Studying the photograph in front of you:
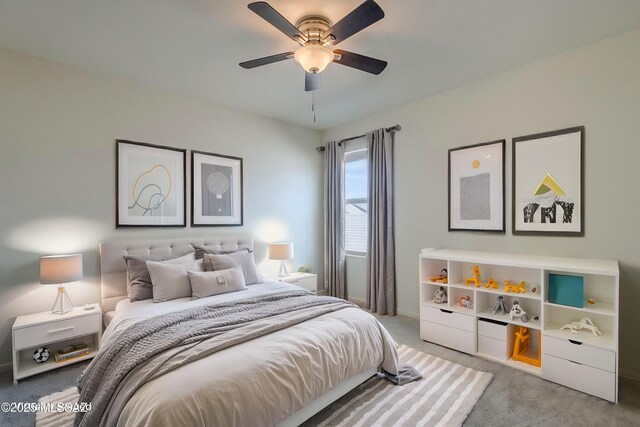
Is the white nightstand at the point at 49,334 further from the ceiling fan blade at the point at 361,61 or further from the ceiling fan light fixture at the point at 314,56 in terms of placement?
the ceiling fan blade at the point at 361,61

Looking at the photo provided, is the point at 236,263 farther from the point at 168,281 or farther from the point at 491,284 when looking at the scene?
the point at 491,284

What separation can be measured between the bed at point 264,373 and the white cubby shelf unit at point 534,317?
93 cm

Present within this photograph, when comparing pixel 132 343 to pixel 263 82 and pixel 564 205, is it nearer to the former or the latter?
pixel 263 82

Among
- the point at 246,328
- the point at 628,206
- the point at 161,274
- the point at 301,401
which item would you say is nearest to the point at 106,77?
the point at 161,274

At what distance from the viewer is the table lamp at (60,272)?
2.54 metres

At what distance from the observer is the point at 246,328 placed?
1.95 metres

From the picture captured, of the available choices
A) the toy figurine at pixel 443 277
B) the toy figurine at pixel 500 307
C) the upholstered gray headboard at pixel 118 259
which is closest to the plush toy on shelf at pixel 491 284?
the toy figurine at pixel 500 307

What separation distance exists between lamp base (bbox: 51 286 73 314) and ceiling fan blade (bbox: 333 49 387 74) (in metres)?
3.03

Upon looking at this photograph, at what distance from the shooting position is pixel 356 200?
182 inches

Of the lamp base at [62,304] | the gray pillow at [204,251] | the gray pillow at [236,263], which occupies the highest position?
the gray pillow at [204,251]

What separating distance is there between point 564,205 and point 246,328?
2880 millimetres

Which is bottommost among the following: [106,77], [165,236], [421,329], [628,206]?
[421,329]

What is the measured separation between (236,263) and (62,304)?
151 cm

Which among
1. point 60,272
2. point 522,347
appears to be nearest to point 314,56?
point 60,272
